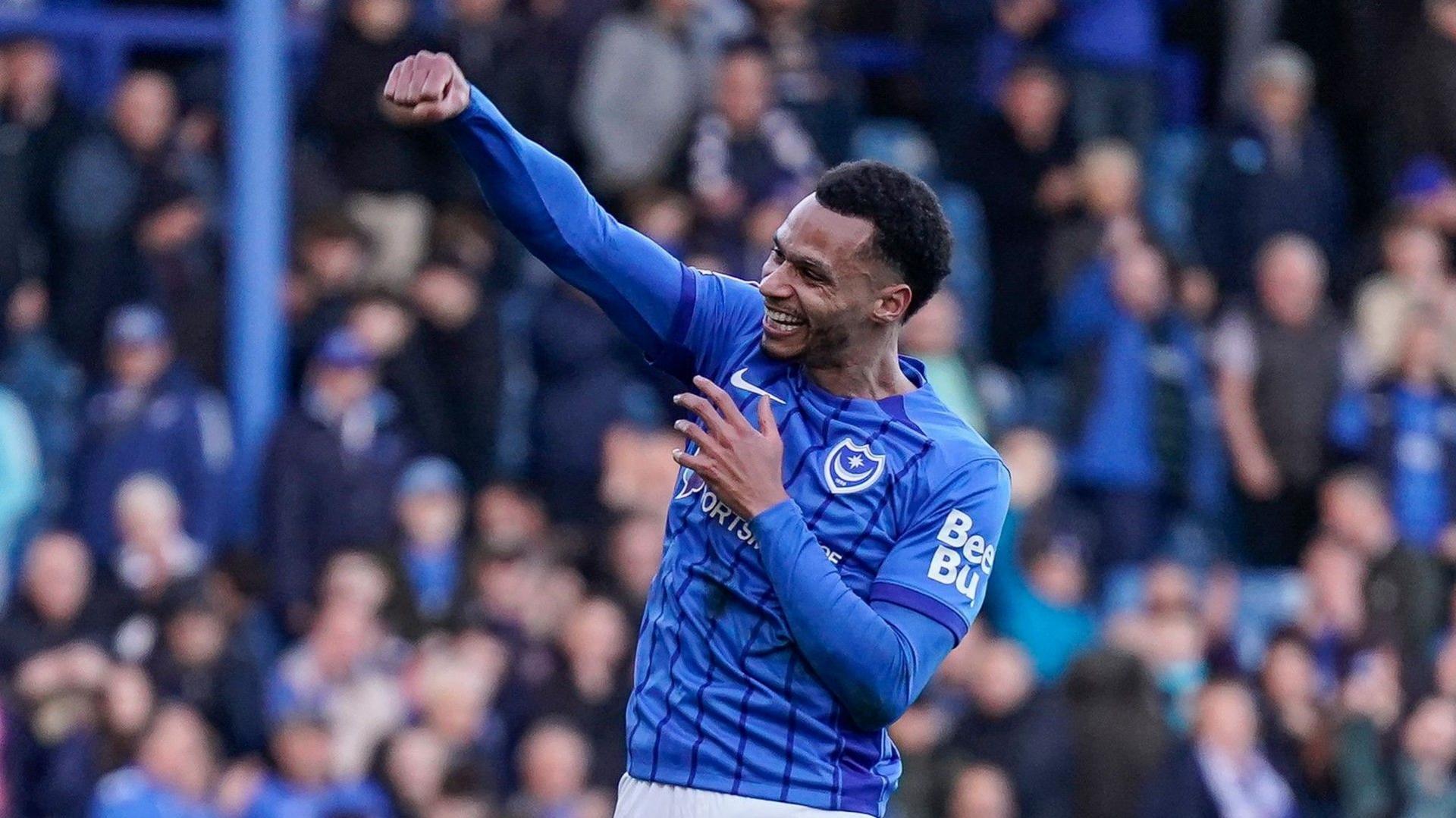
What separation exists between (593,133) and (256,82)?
1.47 meters

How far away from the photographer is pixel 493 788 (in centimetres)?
890

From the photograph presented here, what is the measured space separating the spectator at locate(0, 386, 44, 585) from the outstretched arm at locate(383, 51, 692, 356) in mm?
5617

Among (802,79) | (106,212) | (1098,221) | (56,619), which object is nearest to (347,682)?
(56,619)

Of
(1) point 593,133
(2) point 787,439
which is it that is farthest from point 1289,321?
(2) point 787,439

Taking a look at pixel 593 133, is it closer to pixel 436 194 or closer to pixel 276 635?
pixel 436 194

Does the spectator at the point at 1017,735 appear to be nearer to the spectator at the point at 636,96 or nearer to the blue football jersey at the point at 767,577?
the spectator at the point at 636,96

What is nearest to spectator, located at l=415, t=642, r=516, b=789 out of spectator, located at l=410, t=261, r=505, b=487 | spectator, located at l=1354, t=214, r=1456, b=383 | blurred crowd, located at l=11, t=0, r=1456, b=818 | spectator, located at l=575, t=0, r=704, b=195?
blurred crowd, located at l=11, t=0, r=1456, b=818

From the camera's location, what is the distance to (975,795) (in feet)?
30.6

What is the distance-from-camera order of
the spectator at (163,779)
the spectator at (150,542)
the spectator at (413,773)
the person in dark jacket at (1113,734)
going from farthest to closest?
the person in dark jacket at (1113,734) → the spectator at (150,542) → the spectator at (413,773) → the spectator at (163,779)

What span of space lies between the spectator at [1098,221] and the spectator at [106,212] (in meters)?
3.73

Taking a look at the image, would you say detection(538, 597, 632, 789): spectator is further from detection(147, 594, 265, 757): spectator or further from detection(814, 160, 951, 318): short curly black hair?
detection(814, 160, 951, 318): short curly black hair

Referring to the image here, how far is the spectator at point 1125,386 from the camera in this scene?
11141mm

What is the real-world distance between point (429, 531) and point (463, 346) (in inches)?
32.3

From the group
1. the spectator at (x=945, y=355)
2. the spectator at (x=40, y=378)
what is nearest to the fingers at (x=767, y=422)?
the spectator at (x=945, y=355)
